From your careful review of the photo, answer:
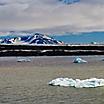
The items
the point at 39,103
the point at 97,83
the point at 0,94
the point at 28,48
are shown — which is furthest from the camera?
the point at 97,83

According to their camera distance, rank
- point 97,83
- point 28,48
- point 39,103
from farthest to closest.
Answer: point 97,83 < point 39,103 < point 28,48

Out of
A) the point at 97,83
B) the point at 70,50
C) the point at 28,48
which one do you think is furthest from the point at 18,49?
the point at 97,83

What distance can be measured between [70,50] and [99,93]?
26.3m

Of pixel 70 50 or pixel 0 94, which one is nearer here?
pixel 70 50

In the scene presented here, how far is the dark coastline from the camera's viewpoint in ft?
19.1

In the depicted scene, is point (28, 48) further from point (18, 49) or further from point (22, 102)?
point (22, 102)

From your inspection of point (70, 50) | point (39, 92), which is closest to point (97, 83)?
point (39, 92)

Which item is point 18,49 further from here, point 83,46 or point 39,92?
point 39,92

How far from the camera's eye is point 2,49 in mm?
5906

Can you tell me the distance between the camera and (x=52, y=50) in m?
5.93

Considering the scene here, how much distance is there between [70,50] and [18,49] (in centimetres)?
79

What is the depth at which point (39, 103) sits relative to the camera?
25.8m

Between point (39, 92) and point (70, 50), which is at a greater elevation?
point (70, 50)

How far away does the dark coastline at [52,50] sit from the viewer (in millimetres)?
5828
